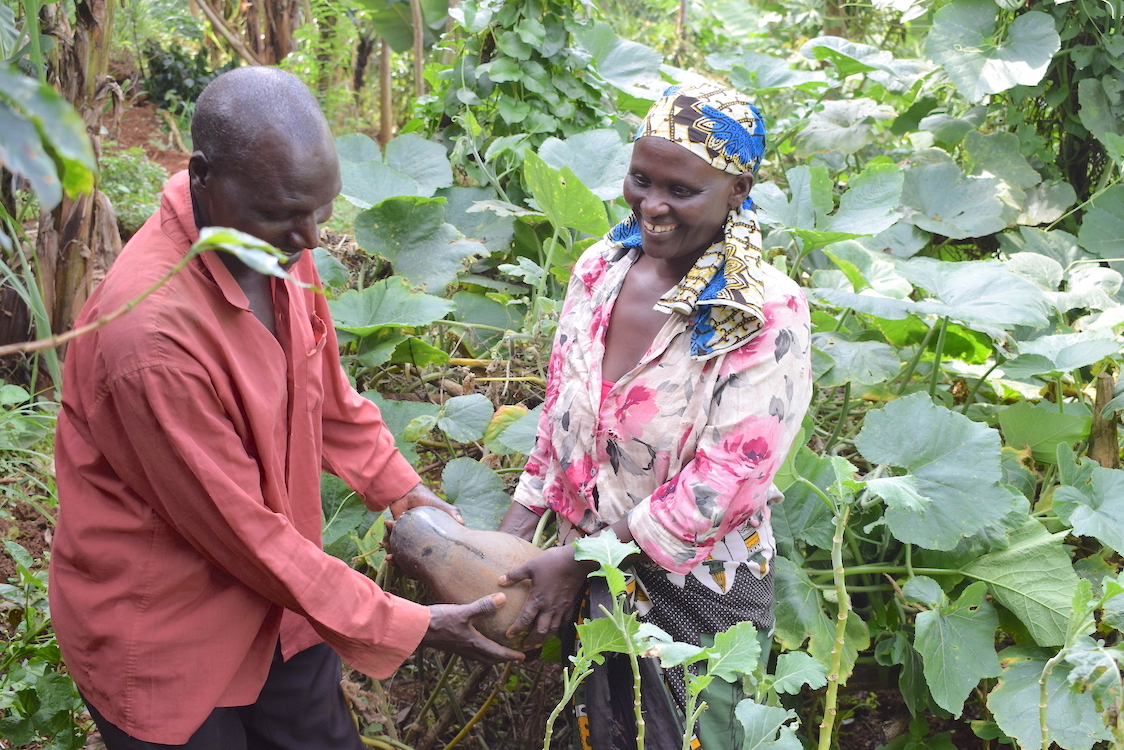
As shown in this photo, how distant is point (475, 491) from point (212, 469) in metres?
0.90

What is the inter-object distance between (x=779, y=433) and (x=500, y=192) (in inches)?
70.3

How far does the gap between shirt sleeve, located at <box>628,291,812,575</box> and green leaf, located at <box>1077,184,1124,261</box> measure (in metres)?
2.10

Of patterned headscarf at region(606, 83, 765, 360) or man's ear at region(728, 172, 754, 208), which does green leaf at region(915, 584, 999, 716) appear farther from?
man's ear at region(728, 172, 754, 208)

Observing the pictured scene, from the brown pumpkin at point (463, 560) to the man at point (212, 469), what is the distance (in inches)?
2.0

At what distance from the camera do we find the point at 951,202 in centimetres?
316

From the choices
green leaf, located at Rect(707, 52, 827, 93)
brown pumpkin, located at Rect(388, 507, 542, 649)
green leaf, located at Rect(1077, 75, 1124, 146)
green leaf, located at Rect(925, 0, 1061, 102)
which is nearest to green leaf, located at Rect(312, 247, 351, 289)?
brown pumpkin, located at Rect(388, 507, 542, 649)

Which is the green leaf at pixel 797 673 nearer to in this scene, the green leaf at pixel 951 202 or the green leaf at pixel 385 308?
the green leaf at pixel 385 308

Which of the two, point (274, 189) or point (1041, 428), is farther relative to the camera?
point (1041, 428)

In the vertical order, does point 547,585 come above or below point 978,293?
below

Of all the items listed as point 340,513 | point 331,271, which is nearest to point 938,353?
point 340,513

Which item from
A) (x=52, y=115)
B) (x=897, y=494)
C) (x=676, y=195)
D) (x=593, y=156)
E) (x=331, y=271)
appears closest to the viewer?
(x=52, y=115)

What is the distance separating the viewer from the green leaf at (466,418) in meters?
2.23

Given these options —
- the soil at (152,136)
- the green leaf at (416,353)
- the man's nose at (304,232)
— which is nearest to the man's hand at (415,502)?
the green leaf at (416,353)

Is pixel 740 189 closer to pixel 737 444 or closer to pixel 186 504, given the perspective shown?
pixel 737 444
